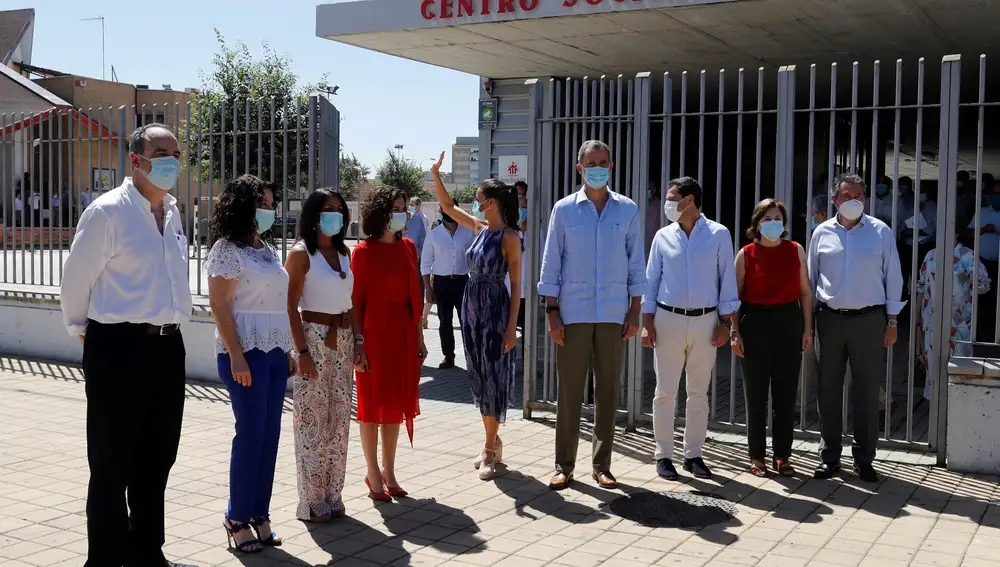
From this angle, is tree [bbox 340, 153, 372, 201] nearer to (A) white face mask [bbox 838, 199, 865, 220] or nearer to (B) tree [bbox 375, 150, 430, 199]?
(B) tree [bbox 375, 150, 430, 199]

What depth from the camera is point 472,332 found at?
6.69 metres

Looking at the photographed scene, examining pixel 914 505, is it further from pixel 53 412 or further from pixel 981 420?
pixel 53 412

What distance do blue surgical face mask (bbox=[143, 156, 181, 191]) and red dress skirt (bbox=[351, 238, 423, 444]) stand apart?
165cm

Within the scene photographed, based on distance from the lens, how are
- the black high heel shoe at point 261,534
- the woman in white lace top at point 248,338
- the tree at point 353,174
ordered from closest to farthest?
the woman in white lace top at point 248,338 < the black high heel shoe at point 261,534 < the tree at point 353,174

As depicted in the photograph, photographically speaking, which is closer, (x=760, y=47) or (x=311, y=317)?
(x=311, y=317)

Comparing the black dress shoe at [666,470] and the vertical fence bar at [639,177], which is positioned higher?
the vertical fence bar at [639,177]

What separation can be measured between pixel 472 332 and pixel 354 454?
133 cm

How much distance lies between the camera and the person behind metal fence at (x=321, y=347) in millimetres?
5449

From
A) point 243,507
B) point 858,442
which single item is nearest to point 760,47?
point 858,442

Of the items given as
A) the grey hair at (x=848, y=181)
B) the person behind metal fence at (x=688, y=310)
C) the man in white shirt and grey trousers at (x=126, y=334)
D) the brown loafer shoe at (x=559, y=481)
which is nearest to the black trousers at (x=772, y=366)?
the person behind metal fence at (x=688, y=310)

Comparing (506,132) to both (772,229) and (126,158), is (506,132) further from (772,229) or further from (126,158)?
(772,229)

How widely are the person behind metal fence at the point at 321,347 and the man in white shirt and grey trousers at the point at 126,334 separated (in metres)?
1.03

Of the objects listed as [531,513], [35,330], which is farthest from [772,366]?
[35,330]

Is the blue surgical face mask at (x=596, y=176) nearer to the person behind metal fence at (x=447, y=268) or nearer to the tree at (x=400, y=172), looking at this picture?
the person behind metal fence at (x=447, y=268)
